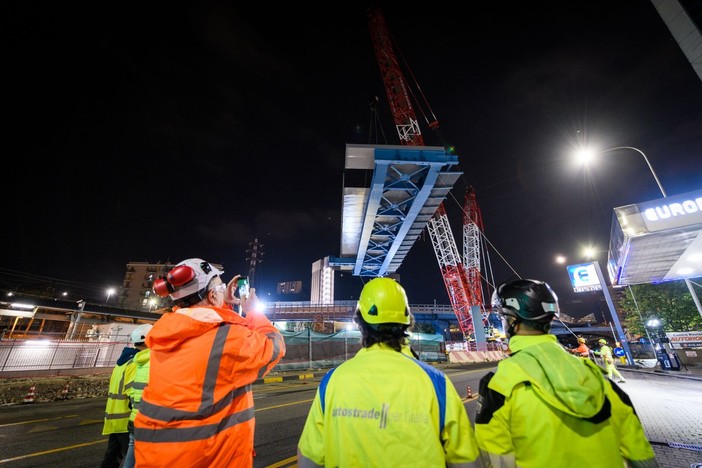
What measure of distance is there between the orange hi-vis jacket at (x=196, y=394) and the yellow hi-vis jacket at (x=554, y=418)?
5.45 ft

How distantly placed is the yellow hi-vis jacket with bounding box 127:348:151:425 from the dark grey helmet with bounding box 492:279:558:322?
13.4 feet

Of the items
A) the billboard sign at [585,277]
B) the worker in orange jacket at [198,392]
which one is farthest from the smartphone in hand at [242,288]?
the billboard sign at [585,277]

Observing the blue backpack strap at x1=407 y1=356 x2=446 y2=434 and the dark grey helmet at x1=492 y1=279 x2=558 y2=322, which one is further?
the dark grey helmet at x1=492 y1=279 x2=558 y2=322

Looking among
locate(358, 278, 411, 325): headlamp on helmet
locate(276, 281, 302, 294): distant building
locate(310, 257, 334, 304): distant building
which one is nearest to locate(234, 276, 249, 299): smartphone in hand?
locate(358, 278, 411, 325): headlamp on helmet

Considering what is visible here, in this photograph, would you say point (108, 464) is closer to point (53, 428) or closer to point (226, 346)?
point (226, 346)

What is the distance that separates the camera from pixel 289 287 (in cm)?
11144

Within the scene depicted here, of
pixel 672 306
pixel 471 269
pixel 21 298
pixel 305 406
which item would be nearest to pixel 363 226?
pixel 305 406

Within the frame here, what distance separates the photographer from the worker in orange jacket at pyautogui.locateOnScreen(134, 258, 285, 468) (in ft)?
5.78

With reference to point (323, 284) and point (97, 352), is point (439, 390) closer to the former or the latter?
point (97, 352)

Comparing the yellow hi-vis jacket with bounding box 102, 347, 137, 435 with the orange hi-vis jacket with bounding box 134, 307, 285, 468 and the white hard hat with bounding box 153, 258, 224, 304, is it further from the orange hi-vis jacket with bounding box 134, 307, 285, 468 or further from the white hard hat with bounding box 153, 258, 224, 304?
the orange hi-vis jacket with bounding box 134, 307, 285, 468

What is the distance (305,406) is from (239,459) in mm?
7668

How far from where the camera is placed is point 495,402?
1.88m

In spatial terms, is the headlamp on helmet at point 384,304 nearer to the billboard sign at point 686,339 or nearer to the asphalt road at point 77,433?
the asphalt road at point 77,433

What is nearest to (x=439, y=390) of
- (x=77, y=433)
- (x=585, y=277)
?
(x=77, y=433)
